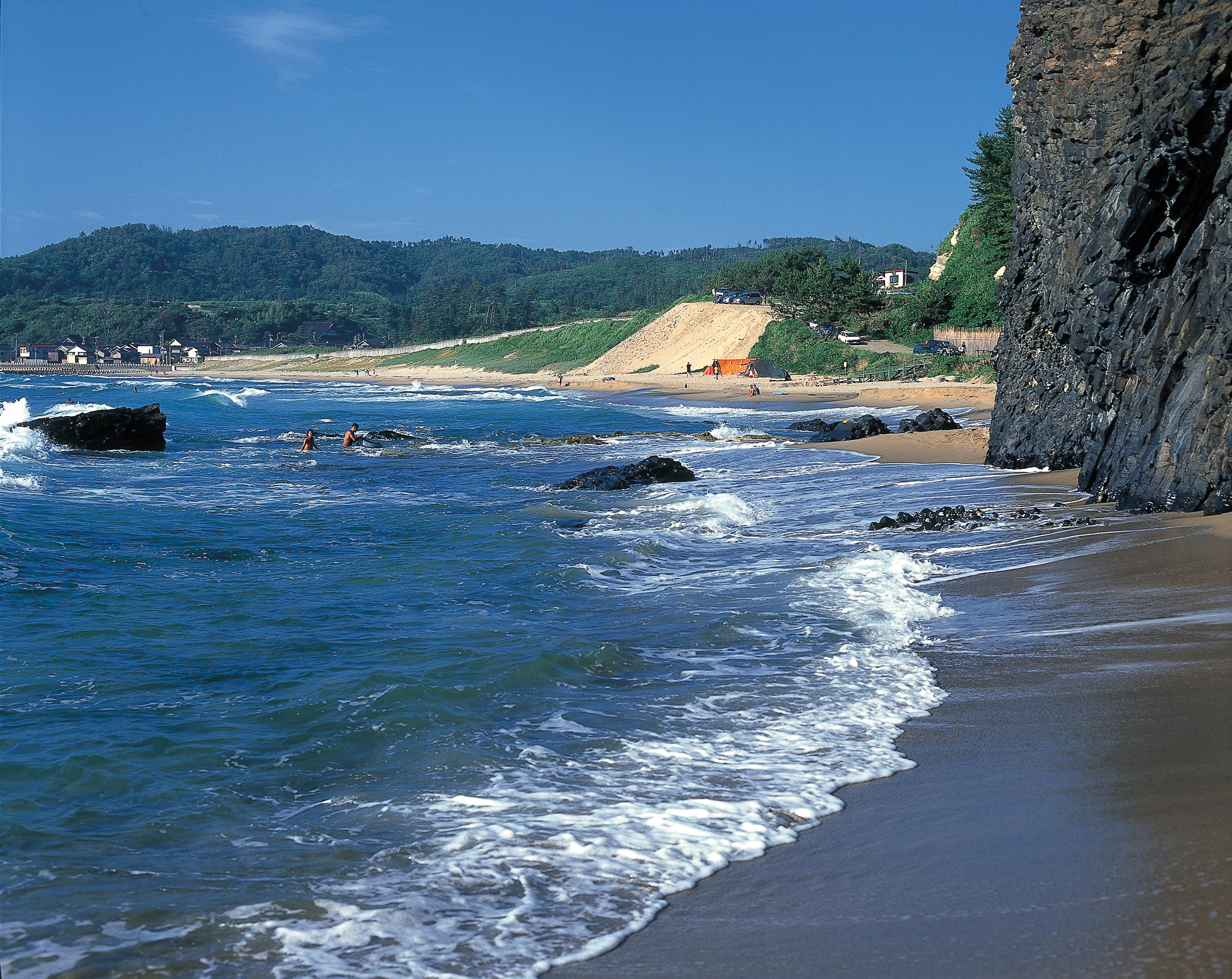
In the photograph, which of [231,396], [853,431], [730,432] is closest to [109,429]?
[730,432]

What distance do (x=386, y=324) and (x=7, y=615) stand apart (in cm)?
17503

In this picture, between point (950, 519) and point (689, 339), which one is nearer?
point (950, 519)

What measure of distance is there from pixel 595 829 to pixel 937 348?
62980 millimetres

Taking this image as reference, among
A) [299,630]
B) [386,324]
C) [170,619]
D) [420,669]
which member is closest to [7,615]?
[170,619]

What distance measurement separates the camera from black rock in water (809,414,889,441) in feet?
96.2

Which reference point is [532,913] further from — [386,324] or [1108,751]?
[386,324]

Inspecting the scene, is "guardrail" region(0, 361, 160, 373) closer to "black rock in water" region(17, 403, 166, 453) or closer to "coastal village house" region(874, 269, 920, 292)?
"coastal village house" region(874, 269, 920, 292)

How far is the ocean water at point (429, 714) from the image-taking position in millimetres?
4059

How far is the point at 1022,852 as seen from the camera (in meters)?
4.07

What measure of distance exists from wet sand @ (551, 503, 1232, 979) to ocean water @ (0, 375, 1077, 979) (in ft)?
0.89

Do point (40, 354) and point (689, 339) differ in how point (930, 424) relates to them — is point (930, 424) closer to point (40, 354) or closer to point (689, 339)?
point (689, 339)

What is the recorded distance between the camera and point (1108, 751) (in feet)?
17.0

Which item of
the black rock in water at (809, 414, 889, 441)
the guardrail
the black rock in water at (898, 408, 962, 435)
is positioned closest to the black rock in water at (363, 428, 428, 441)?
the black rock in water at (809, 414, 889, 441)

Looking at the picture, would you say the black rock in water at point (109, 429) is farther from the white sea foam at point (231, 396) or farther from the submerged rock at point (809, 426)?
the white sea foam at point (231, 396)
